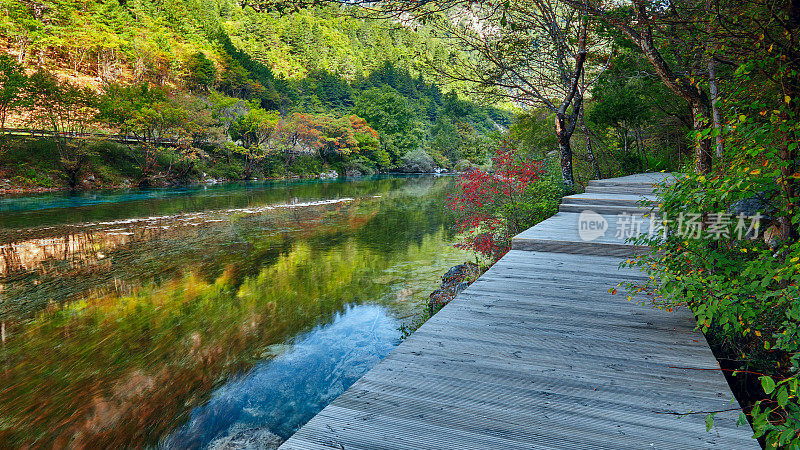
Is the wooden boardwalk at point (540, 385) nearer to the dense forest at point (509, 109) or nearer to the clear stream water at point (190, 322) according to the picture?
the dense forest at point (509, 109)

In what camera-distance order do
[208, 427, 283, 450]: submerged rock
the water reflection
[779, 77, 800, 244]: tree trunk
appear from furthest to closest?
1. the water reflection
2. [208, 427, 283, 450]: submerged rock
3. [779, 77, 800, 244]: tree trunk

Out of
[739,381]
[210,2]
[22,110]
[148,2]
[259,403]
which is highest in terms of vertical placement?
[210,2]

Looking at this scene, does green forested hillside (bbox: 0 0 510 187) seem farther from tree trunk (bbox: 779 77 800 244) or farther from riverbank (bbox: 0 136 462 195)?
tree trunk (bbox: 779 77 800 244)

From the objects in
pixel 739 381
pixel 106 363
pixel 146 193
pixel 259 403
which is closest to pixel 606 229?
pixel 739 381

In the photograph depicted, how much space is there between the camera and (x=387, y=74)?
63.4 metres

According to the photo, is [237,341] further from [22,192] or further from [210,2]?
[210,2]

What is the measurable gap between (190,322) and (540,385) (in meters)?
4.39

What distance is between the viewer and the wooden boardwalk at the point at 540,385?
4.45 feet

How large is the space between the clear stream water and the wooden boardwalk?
1733 mm

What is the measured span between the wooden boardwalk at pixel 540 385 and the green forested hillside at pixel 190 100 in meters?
2.79

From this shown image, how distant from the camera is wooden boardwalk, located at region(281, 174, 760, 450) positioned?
1.36 metres

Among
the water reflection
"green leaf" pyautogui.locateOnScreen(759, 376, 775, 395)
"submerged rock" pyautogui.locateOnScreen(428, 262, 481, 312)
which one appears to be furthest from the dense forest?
the water reflection

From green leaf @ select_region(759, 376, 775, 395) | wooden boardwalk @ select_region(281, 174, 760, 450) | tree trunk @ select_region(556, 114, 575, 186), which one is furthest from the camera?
tree trunk @ select_region(556, 114, 575, 186)

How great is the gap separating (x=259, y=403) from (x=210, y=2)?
55.8 m
